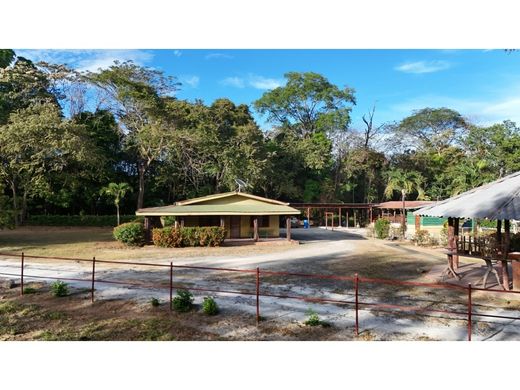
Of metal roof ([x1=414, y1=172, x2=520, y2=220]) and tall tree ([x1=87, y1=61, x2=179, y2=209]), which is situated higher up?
tall tree ([x1=87, y1=61, x2=179, y2=209])

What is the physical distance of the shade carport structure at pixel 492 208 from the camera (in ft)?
31.9

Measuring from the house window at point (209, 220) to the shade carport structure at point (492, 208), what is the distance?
13.7m

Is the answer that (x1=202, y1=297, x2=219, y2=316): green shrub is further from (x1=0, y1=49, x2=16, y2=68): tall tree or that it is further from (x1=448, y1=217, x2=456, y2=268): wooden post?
(x1=0, y1=49, x2=16, y2=68): tall tree

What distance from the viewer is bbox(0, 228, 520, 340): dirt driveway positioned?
7004 mm

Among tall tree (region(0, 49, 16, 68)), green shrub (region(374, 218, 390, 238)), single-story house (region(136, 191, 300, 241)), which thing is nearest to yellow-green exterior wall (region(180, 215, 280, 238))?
single-story house (region(136, 191, 300, 241))

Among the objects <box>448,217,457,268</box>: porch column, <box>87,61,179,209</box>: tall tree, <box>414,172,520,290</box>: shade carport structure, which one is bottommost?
<box>448,217,457,268</box>: porch column

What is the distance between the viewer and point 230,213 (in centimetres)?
2145

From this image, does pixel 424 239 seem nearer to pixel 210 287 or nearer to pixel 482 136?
pixel 210 287

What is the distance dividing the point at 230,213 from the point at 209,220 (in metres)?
2.34

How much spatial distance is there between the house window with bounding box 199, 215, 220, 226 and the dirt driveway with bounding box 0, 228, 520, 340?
6434 millimetres

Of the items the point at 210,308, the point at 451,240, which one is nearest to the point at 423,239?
the point at 451,240

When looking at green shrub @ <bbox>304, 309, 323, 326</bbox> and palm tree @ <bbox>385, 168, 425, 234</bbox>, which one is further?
palm tree @ <bbox>385, 168, 425, 234</bbox>

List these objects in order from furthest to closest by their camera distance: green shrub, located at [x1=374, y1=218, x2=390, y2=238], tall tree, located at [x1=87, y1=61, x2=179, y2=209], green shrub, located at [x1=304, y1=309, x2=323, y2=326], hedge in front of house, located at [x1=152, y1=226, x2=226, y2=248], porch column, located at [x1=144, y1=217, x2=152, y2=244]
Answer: tall tree, located at [x1=87, y1=61, x2=179, y2=209]
green shrub, located at [x1=374, y1=218, x2=390, y2=238]
porch column, located at [x1=144, y1=217, x2=152, y2=244]
hedge in front of house, located at [x1=152, y1=226, x2=226, y2=248]
green shrub, located at [x1=304, y1=309, x2=323, y2=326]

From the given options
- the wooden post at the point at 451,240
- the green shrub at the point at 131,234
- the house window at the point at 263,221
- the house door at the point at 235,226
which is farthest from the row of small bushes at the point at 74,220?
the wooden post at the point at 451,240
